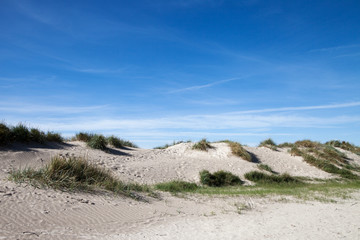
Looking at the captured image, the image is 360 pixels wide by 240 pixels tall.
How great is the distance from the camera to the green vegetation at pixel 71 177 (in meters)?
9.02

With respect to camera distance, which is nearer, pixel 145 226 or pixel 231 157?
pixel 145 226

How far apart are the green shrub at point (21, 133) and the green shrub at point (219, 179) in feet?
33.6

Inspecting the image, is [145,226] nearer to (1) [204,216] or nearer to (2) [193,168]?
(1) [204,216]

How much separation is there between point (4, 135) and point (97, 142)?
5217 millimetres

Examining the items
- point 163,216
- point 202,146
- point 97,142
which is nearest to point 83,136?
point 97,142

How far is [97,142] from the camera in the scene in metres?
18.2

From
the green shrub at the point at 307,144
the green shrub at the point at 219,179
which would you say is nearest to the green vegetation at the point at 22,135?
the green shrub at the point at 219,179

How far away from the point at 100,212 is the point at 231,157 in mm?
13823

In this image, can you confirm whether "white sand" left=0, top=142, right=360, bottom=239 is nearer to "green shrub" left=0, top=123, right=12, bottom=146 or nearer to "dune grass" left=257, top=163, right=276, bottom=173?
"green shrub" left=0, top=123, right=12, bottom=146

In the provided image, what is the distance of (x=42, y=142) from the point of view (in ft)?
55.3

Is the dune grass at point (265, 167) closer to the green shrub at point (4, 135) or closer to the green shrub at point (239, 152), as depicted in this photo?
the green shrub at point (239, 152)

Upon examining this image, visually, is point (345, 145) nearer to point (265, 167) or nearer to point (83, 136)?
point (265, 167)

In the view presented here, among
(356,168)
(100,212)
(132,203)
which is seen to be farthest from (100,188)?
(356,168)

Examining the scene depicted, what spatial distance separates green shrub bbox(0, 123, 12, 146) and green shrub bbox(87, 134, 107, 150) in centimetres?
457
